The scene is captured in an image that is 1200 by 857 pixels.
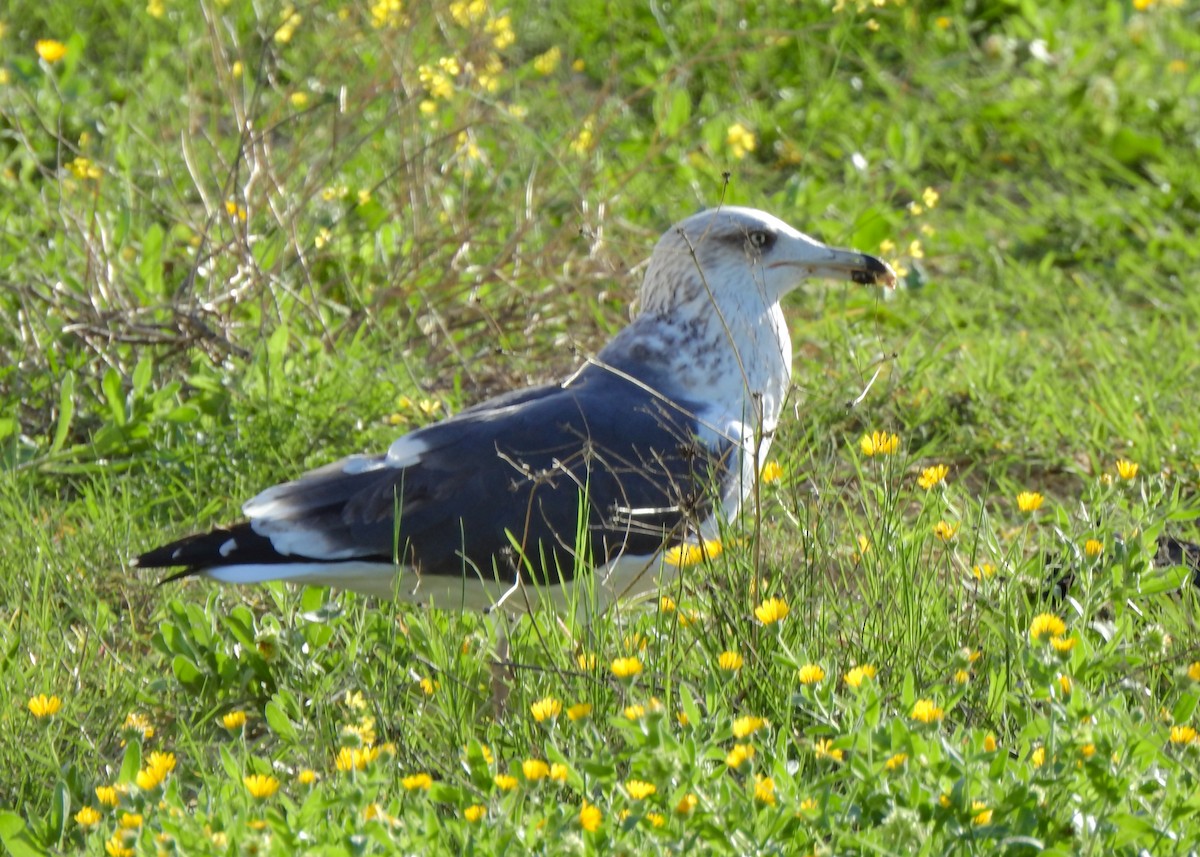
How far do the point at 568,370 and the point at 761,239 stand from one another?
92cm

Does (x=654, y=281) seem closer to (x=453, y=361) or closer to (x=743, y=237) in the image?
(x=743, y=237)

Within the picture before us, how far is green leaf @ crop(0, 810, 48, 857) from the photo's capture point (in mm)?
2354

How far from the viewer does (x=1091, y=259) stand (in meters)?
5.75

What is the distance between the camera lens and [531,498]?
320 centimetres

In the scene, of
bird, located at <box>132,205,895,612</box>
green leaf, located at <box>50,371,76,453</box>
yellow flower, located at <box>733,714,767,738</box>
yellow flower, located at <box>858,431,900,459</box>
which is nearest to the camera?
yellow flower, located at <box>733,714,767,738</box>

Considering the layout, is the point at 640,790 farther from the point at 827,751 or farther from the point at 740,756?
the point at 827,751

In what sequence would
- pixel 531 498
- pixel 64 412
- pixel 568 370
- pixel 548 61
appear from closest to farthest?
pixel 531 498 < pixel 64 412 < pixel 568 370 < pixel 548 61

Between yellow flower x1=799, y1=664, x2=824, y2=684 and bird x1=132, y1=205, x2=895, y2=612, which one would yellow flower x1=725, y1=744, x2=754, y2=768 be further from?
bird x1=132, y1=205, x2=895, y2=612

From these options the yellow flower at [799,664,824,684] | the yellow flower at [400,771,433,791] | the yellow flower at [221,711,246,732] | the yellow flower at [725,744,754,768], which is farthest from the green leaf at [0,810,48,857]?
the yellow flower at [799,664,824,684]

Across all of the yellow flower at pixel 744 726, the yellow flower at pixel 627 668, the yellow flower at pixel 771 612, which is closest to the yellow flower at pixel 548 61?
the yellow flower at pixel 771 612

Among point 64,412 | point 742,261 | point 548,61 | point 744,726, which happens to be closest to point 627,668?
point 744,726

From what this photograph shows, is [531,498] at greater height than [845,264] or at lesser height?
lesser

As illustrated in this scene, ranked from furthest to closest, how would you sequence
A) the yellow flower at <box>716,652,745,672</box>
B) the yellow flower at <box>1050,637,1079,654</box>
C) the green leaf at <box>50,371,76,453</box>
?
the green leaf at <box>50,371,76,453</box> → the yellow flower at <box>716,652,745,672</box> → the yellow flower at <box>1050,637,1079,654</box>

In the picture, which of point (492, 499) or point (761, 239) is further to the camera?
point (761, 239)
